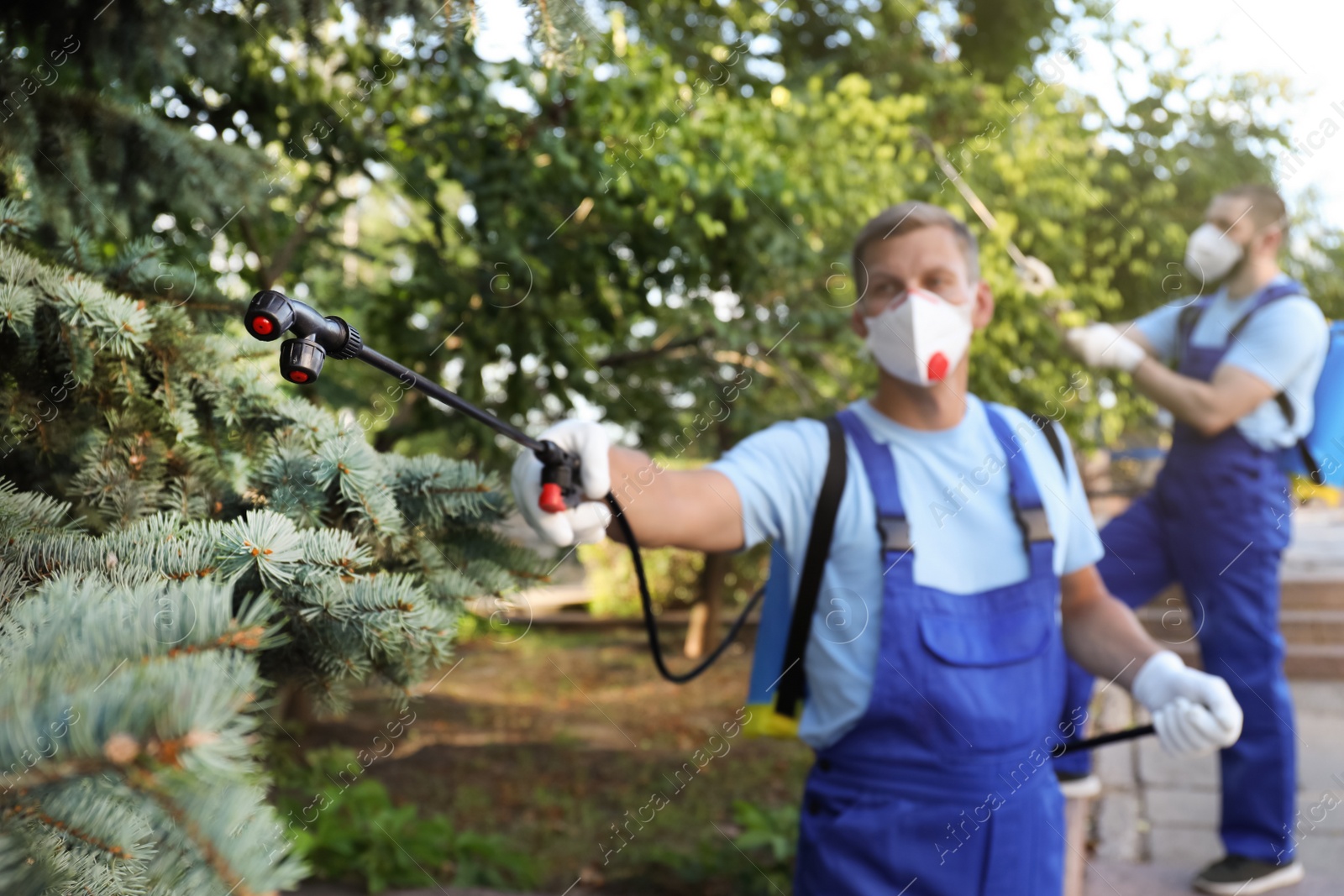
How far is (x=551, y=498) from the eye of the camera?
1.45 meters

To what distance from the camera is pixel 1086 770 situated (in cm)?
352

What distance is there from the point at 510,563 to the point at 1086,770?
9.19 feet

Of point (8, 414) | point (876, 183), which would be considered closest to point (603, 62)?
point (876, 183)

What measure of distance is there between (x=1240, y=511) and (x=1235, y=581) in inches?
8.9

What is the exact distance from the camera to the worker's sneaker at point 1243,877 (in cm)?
309

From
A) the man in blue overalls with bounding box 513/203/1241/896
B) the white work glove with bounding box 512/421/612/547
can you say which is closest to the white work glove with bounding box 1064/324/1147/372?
the man in blue overalls with bounding box 513/203/1241/896

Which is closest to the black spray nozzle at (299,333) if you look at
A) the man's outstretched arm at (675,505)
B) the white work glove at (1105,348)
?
the man's outstretched arm at (675,505)

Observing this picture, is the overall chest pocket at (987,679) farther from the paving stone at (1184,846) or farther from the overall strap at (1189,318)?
the overall strap at (1189,318)

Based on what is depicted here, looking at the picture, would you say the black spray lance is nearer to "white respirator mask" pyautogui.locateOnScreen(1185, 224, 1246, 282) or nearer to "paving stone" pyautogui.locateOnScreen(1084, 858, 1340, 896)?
"paving stone" pyautogui.locateOnScreen(1084, 858, 1340, 896)

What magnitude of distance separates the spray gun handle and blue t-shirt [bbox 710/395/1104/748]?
1.68ft

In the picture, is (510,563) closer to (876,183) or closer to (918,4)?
(876,183)

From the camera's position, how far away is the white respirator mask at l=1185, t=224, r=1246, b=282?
11.5 ft

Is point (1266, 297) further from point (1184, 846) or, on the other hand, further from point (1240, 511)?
point (1184, 846)

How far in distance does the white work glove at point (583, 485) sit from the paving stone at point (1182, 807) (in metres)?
3.29
